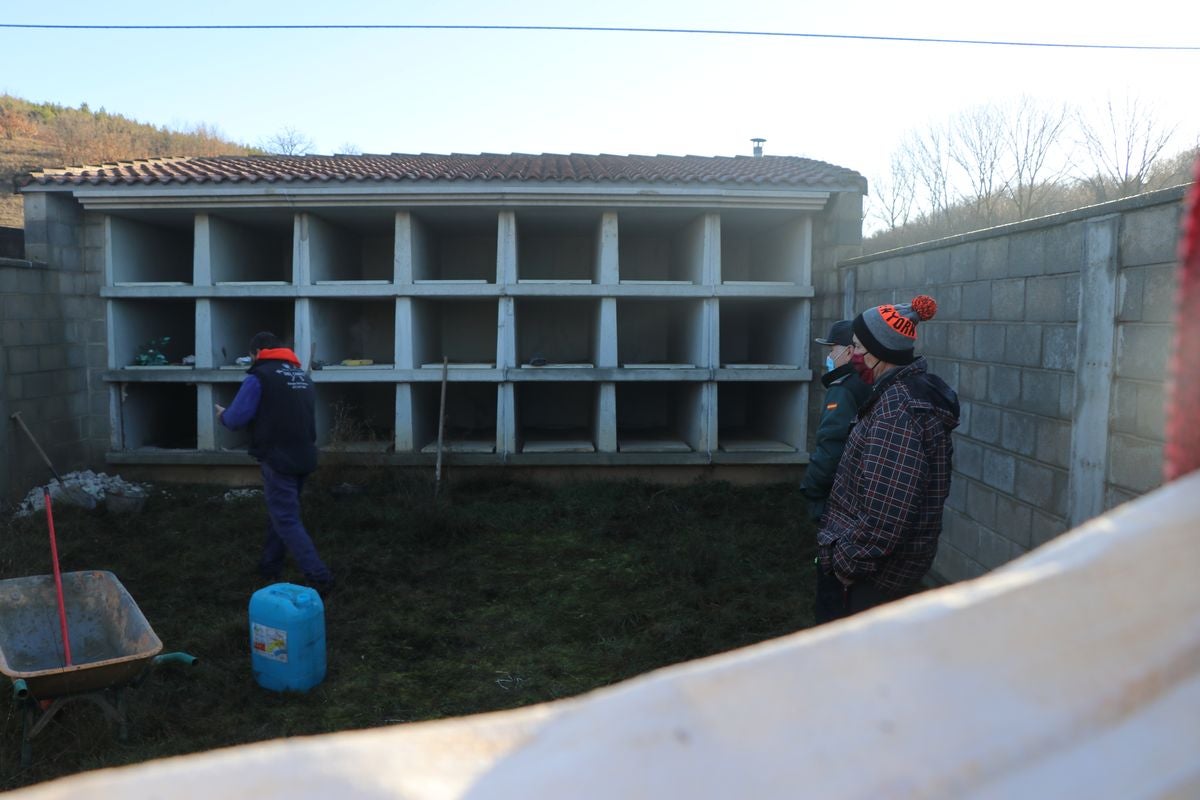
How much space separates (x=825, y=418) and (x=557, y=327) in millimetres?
8572

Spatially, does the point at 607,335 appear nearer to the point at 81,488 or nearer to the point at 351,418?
the point at 351,418

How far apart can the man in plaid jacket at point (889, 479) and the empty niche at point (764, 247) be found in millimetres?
6389

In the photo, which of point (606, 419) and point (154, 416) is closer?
point (606, 419)

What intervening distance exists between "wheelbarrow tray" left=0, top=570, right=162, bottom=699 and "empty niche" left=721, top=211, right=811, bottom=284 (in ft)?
25.1

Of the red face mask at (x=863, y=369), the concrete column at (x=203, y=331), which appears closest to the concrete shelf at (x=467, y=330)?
the concrete column at (x=203, y=331)

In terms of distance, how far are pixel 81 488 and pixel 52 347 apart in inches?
68.3

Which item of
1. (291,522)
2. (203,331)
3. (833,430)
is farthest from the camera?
(203,331)

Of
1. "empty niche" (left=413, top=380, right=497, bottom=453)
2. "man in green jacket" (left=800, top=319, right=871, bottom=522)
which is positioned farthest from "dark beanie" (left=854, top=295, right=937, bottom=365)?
"empty niche" (left=413, top=380, right=497, bottom=453)

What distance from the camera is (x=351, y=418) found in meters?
10.5

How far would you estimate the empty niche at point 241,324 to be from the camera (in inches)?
388

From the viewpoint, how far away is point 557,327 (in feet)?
40.4

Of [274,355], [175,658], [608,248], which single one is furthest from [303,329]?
[175,658]

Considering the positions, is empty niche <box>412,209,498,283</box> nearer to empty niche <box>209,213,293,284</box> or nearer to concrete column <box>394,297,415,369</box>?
concrete column <box>394,297,415,369</box>

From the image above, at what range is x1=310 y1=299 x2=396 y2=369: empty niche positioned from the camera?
10031 mm
